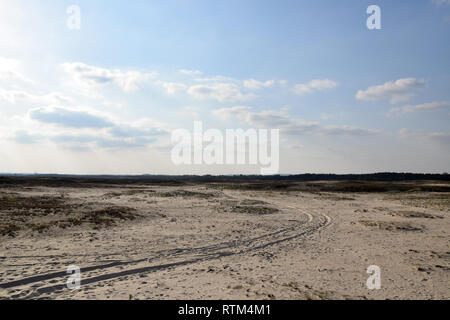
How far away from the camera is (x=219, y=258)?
11.7 m

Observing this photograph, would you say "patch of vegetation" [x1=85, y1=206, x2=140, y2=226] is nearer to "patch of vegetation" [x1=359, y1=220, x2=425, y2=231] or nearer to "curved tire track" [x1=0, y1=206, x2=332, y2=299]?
"curved tire track" [x1=0, y1=206, x2=332, y2=299]

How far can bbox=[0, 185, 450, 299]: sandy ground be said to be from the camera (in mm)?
Result: 8297

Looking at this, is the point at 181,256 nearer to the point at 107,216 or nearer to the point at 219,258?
the point at 219,258

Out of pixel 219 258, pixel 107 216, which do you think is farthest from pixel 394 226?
pixel 107 216

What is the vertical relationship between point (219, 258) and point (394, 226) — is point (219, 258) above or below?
above

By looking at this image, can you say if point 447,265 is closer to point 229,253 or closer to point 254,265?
point 254,265

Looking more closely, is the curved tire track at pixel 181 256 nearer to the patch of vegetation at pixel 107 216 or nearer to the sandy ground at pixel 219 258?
the sandy ground at pixel 219 258

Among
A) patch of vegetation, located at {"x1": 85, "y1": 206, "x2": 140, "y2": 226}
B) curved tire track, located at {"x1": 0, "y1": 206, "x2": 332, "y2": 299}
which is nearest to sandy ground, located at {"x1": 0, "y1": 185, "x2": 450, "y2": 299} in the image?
curved tire track, located at {"x1": 0, "y1": 206, "x2": 332, "y2": 299}

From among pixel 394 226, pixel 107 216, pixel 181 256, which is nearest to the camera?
pixel 181 256

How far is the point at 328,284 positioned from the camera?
29.1ft

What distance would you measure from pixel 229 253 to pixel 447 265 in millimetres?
8695

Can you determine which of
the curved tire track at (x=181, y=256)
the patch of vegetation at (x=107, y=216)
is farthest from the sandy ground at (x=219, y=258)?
the patch of vegetation at (x=107, y=216)

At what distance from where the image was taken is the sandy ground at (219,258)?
8.30m
